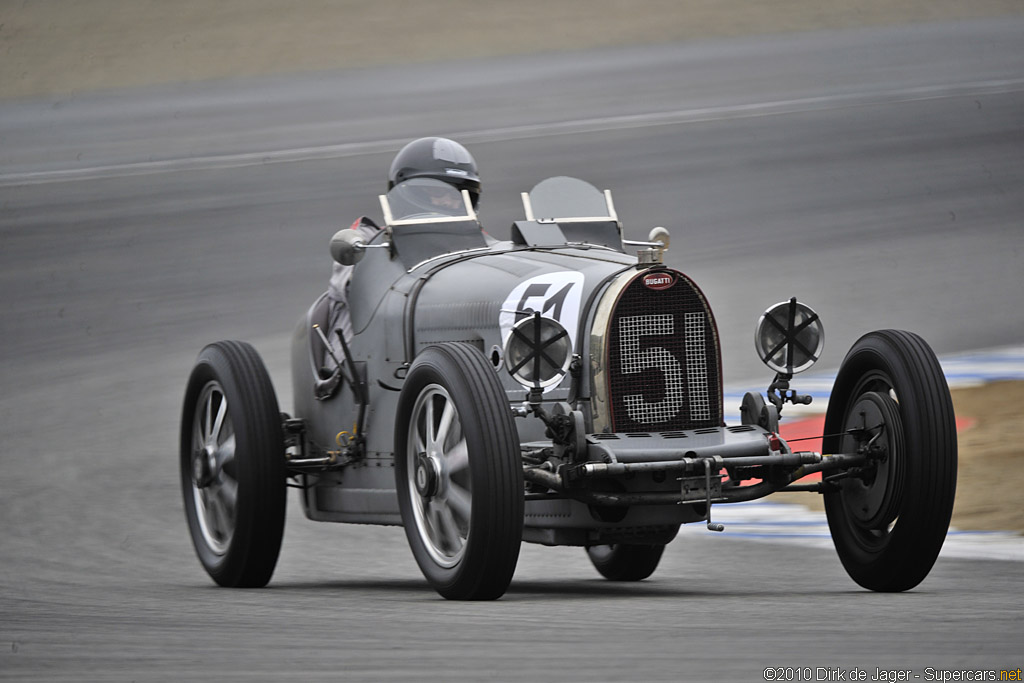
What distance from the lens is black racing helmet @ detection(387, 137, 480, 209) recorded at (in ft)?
32.8

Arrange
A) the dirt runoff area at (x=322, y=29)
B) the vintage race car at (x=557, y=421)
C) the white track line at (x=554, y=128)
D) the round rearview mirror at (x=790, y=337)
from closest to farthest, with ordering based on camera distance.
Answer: the vintage race car at (x=557, y=421)
the round rearview mirror at (x=790, y=337)
the white track line at (x=554, y=128)
the dirt runoff area at (x=322, y=29)

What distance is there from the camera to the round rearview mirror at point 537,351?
7.43m

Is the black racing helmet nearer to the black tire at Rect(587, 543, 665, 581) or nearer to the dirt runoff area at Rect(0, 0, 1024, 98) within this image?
the black tire at Rect(587, 543, 665, 581)

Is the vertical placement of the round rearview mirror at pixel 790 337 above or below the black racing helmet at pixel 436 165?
below

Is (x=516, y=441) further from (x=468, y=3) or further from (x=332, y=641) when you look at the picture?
(x=468, y=3)

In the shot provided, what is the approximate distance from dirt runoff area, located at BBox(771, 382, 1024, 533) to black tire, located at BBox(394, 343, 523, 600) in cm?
409

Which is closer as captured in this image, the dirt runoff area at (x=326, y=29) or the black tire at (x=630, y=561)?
the black tire at (x=630, y=561)

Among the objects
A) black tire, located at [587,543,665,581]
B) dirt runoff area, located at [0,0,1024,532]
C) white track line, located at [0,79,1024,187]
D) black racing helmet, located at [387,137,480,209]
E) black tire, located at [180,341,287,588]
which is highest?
dirt runoff area, located at [0,0,1024,532]

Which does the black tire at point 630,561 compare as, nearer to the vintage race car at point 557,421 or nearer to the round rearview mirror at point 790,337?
the vintage race car at point 557,421

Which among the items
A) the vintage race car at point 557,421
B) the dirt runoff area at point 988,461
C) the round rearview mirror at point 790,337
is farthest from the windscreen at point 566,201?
the dirt runoff area at point 988,461

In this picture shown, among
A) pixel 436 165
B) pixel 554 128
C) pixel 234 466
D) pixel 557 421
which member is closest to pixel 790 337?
pixel 557 421

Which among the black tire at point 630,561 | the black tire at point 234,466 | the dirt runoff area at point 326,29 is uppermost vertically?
the dirt runoff area at point 326,29

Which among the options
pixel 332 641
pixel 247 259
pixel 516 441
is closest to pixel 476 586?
pixel 516 441

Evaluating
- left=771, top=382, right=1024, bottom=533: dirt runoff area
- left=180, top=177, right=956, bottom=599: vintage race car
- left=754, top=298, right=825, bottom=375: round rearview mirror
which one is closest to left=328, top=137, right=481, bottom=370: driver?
left=180, top=177, right=956, bottom=599: vintage race car
